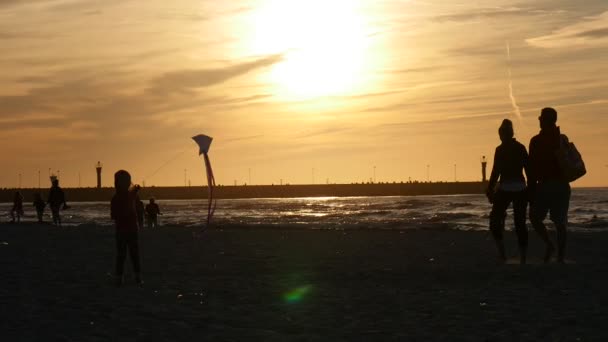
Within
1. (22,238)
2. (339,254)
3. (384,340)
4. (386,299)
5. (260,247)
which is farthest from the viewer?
(22,238)

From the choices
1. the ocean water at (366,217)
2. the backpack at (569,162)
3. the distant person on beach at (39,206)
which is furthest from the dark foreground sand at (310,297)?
the distant person on beach at (39,206)

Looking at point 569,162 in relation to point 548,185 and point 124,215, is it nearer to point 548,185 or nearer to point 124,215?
point 548,185

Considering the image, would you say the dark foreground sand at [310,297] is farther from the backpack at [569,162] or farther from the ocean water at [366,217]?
the ocean water at [366,217]

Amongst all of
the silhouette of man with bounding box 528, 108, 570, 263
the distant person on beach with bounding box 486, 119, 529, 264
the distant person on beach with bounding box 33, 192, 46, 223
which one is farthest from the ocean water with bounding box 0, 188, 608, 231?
the distant person on beach with bounding box 486, 119, 529, 264

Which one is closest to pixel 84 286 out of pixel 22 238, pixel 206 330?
pixel 206 330

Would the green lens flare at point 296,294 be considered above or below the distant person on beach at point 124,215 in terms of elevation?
below

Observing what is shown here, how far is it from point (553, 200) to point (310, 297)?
4.66 metres

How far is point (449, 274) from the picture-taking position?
1245 cm

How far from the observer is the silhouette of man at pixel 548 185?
13.2 metres

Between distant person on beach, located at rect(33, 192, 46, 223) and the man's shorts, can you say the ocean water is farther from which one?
the man's shorts

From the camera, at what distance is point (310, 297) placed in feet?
33.3

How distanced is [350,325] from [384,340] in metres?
0.79

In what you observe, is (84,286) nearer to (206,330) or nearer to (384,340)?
(206,330)

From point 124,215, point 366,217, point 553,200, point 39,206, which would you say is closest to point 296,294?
point 124,215
